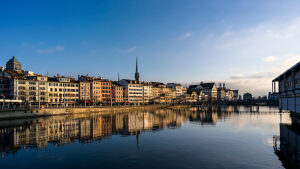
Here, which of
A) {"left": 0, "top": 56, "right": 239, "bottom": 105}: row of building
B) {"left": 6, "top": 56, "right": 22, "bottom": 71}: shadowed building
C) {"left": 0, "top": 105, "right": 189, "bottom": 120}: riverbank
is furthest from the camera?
{"left": 6, "top": 56, "right": 22, "bottom": 71}: shadowed building

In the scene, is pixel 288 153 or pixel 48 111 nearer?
pixel 288 153

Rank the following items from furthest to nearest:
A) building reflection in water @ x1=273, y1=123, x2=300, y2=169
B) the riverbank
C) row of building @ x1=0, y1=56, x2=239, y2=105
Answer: row of building @ x1=0, y1=56, x2=239, y2=105 < the riverbank < building reflection in water @ x1=273, y1=123, x2=300, y2=169

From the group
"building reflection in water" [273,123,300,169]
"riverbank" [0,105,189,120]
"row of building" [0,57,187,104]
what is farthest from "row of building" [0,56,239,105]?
"building reflection in water" [273,123,300,169]

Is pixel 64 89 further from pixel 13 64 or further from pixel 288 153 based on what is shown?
pixel 288 153

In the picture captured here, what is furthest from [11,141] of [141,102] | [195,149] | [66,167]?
[141,102]

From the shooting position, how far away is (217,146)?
99.8 ft

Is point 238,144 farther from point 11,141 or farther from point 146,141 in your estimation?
point 11,141

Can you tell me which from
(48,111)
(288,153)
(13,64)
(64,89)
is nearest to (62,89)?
(64,89)

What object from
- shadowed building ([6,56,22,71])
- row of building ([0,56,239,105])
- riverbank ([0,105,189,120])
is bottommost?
riverbank ([0,105,189,120])

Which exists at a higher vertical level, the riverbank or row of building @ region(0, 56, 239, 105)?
row of building @ region(0, 56, 239, 105)

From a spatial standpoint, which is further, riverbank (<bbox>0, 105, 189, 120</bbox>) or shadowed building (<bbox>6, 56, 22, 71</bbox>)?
shadowed building (<bbox>6, 56, 22, 71</bbox>)

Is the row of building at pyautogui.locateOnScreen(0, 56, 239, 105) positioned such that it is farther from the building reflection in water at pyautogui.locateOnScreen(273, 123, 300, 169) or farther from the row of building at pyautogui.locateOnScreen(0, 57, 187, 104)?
the building reflection in water at pyautogui.locateOnScreen(273, 123, 300, 169)

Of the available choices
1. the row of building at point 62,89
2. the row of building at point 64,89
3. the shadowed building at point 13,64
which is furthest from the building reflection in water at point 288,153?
the shadowed building at point 13,64

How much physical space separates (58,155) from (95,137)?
1182 cm
